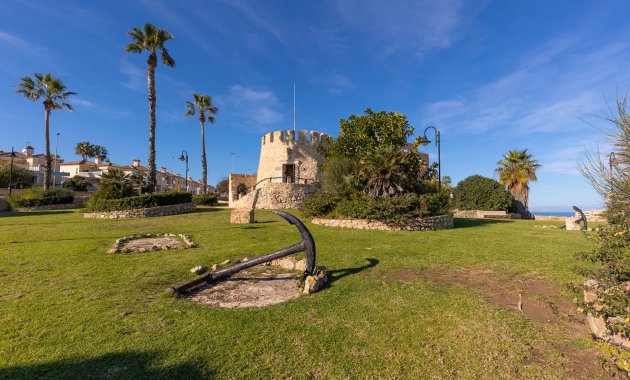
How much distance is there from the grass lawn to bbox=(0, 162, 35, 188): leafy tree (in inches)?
1719

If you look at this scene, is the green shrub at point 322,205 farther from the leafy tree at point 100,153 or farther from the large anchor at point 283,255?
the leafy tree at point 100,153

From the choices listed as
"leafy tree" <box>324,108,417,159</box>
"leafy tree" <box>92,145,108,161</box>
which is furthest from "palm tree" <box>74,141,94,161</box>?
"leafy tree" <box>324,108,417,159</box>

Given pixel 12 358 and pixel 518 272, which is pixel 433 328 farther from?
pixel 12 358

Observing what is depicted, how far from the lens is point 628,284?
2.70m

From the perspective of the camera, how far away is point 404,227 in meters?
12.6

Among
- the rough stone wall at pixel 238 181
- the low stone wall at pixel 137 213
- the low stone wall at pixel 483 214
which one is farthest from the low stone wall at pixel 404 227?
the rough stone wall at pixel 238 181

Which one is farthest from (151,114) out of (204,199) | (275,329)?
(275,329)

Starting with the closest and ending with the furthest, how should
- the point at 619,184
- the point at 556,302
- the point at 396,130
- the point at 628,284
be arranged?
the point at 628,284 → the point at 619,184 → the point at 556,302 → the point at 396,130

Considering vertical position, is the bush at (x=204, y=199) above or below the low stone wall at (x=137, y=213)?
above

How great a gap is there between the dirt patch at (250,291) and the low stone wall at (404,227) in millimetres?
7541

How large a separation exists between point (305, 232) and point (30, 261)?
6.36 meters

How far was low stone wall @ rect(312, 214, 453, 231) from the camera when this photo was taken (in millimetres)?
12705

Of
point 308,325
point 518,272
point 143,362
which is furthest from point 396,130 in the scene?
point 143,362

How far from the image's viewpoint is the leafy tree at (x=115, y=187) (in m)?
18.6
